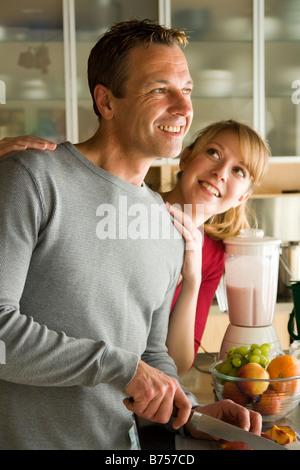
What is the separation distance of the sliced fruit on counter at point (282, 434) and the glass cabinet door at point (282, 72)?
7.78ft

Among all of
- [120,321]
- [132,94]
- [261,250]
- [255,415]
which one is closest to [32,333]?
[120,321]

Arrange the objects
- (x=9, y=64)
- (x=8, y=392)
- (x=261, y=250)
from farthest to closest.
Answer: (x=9, y=64)
(x=261, y=250)
(x=8, y=392)

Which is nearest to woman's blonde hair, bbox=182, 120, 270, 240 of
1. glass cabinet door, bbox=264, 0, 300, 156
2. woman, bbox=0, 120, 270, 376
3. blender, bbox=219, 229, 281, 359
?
woman, bbox=0, 120, 270, 376

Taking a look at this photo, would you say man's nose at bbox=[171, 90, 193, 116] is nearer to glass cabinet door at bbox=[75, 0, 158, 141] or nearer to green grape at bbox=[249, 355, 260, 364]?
green grape at bbox=[249, 355, 260, 364]

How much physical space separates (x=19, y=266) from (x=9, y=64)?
2306mm

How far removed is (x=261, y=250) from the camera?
138cm

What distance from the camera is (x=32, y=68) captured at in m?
2.95

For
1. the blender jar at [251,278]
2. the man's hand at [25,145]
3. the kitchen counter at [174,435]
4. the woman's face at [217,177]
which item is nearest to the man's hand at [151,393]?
the kitchen counter at [174,435]

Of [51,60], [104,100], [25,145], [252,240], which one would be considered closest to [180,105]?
[104,100]

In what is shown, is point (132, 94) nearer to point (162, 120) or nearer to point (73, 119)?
point (162, 120)

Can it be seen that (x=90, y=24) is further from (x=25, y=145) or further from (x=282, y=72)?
(x=25, y=145)

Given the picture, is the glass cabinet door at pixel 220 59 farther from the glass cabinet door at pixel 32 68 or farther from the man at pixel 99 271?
the man at pixel 99 271

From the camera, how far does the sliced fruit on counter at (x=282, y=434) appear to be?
92cm
